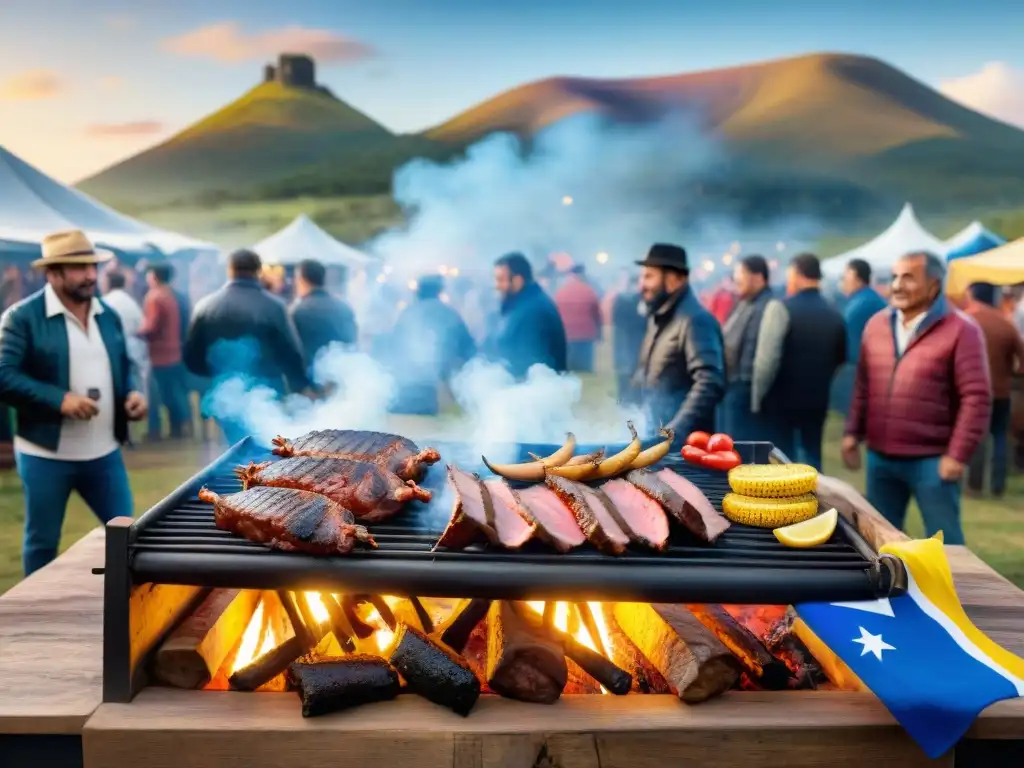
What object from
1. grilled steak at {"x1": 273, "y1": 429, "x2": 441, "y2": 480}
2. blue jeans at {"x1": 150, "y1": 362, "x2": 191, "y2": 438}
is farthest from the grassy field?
grilled steak at {"x1": 273, "y1": 429, "x2": 441, "y2": 480}

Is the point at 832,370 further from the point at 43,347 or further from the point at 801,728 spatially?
the point at 43,347

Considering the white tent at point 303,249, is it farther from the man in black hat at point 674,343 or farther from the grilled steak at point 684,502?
the grilled steak at point 684,502

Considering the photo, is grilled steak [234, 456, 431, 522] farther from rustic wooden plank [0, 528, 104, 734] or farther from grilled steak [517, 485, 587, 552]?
rustic wooden plank [0, 528, 104, 734]

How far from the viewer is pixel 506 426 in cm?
491

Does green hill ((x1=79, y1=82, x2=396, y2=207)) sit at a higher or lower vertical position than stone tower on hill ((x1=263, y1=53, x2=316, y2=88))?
lower

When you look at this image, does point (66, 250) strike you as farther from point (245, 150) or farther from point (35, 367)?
point (245, 150)

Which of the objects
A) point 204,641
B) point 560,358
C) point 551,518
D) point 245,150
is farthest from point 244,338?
point 245,150

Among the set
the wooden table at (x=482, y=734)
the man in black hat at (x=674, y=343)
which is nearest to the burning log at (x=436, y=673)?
the wooden table at (x=482, y=734)

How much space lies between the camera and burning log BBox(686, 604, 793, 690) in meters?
2.96

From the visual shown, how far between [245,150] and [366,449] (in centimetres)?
3001

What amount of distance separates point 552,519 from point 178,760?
1.46 metres

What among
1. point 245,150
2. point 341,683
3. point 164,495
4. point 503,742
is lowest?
point 164,495

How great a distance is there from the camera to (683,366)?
566cm

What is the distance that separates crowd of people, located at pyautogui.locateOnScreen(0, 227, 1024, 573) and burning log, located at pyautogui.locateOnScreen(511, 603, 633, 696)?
2427mm
